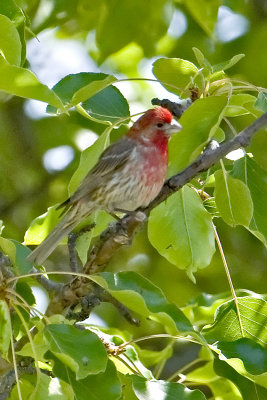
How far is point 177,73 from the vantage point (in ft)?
14.0

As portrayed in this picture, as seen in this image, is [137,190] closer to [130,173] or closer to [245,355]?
[130,173]

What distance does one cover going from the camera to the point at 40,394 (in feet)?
11.6

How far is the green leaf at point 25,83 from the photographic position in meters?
3.54

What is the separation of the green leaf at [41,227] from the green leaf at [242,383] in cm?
119

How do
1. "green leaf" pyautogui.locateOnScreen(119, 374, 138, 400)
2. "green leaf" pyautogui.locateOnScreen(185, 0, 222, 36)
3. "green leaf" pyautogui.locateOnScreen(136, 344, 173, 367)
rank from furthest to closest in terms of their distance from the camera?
"green leaf" pyautogui.locateOnScreen(185, 0, 222, 36), "green leaf" pyautogui.locateOnScreen(136, 344, 173, 367), "green leaf" pyautogui.locateOnScreen(119, 374, 138, 400)

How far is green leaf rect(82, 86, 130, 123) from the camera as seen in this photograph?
456 cm

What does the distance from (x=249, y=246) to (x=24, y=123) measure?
2.04 meters

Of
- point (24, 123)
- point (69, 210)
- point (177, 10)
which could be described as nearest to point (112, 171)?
point (69, 210)

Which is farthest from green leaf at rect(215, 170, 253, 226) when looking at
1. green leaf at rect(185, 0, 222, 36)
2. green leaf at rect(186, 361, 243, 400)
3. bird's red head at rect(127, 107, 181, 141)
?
green leaf at rect(185, 0, 222, 36)

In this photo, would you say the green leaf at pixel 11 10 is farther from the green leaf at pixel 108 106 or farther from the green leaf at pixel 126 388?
the green leaf at pixel 126 388

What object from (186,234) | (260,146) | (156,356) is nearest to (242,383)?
(186,234)

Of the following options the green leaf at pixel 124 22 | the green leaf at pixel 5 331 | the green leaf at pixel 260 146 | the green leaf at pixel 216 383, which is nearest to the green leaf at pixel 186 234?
the green leaf at pixel 216 383

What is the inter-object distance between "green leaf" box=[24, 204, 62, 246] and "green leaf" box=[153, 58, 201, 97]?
1.02 meters

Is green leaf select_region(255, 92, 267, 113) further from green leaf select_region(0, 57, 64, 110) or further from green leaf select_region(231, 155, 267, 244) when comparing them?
green leaf select_region(0, 57, 64, 110)
